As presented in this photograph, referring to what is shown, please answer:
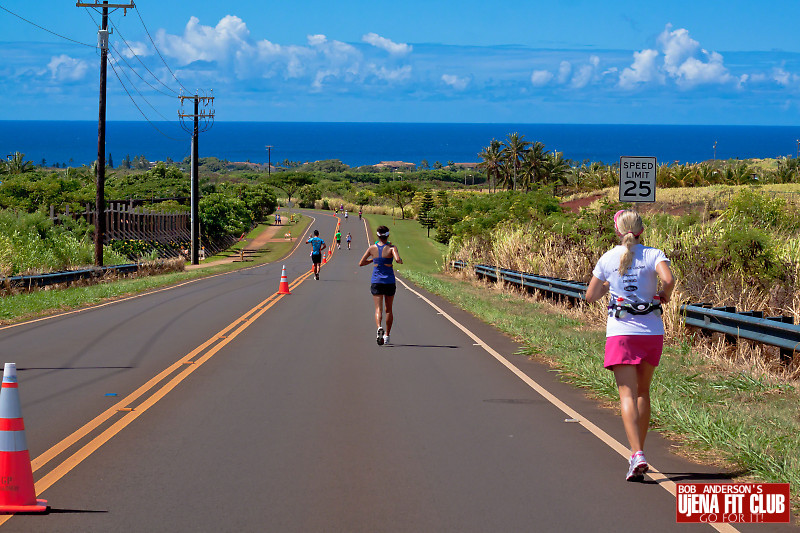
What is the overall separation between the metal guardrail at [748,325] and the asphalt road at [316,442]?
9.02ft

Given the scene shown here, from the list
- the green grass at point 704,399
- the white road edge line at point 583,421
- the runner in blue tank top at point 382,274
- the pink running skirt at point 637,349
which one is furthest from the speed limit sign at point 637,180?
the pink running skirt at point 637,349

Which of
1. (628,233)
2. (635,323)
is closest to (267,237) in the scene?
(628,233)

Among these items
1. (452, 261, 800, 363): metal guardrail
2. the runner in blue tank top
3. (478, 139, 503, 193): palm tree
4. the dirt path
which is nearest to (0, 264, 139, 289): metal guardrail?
the runner in blue tank top

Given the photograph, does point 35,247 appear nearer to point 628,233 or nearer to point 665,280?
point 628,233

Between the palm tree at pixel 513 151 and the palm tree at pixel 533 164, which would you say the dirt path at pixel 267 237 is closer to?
the palm tree at pixel 533 164

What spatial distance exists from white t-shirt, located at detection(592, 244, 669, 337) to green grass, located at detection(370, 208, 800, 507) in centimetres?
141

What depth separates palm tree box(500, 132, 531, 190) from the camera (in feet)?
484

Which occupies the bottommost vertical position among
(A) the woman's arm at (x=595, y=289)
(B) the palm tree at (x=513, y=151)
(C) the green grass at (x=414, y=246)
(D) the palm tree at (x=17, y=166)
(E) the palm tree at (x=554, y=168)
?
(C) the green grass at (x=414, y=246)

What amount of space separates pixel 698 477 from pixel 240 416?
4.45 meters

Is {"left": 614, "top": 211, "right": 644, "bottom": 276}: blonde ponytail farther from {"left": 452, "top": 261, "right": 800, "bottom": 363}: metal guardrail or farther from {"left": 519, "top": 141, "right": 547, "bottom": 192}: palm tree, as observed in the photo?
{"left": 519, "top": 141, "right": 547, "bottom": 192}: palm tree

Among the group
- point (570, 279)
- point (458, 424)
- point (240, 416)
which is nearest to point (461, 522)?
point (458, 424)

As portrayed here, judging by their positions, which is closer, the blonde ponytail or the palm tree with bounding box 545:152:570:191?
the blonde ponytail

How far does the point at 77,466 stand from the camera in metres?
6.95

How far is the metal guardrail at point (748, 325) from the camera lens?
1097cm
